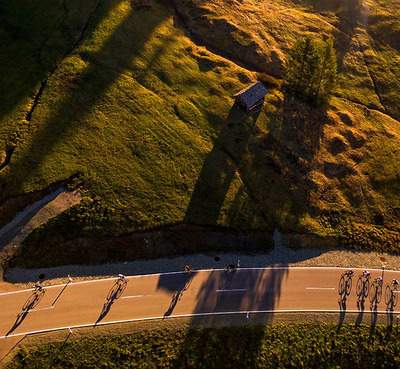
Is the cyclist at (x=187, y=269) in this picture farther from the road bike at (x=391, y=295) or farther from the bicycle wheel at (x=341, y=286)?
the road bike at (x=391, y=295)

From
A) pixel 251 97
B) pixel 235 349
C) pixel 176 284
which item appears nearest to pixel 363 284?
pixel 235 349

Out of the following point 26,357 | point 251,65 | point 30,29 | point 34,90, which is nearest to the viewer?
point 26,357

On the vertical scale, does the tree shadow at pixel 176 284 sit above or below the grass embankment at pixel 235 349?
above

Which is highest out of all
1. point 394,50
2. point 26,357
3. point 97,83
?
point 394,50

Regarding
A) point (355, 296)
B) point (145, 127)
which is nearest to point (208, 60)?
point (145, 127)

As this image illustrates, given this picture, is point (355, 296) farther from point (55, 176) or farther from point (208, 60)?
point (208, 60)

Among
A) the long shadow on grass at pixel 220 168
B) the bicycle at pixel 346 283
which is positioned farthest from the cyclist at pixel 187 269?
the bicycle at pixel 346 283
